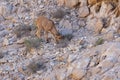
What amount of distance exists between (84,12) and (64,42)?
1667 millimetres

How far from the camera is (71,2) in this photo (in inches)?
489

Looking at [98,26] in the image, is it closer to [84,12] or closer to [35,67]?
[84,12]

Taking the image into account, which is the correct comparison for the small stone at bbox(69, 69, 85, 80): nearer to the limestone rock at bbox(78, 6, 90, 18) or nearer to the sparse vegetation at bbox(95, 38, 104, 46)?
the sparse vegetation at bbox(95, 38, 104, 46)

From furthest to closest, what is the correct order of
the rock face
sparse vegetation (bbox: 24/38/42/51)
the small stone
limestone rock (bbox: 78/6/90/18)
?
1. the rock face
2. limestone rock (bbox: 78/6/90/18)
3. sparse vegetation (bbox: 24/38/42/51)
4. the small stone

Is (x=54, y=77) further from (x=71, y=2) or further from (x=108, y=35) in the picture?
(x=71, y=2)

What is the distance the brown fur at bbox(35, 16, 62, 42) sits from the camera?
1100cm

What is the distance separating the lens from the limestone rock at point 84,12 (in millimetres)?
11836

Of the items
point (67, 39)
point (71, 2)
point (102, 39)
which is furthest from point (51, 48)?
point (71, 2)

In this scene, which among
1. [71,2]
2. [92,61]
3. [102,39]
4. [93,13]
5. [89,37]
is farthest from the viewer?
[71,2]

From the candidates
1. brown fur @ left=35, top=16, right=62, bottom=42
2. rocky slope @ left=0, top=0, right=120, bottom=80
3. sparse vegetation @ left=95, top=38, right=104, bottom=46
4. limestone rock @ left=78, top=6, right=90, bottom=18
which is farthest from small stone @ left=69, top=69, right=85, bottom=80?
limestone rock @ left=78, top=6, right=90, bottom=18

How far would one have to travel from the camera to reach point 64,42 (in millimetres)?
10750

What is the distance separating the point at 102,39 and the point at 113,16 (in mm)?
1250

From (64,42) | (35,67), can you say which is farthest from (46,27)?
(35,67)

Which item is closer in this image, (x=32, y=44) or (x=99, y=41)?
(x=99, y=41)
